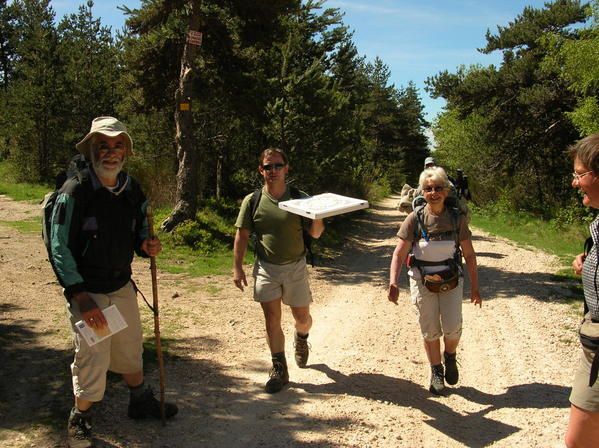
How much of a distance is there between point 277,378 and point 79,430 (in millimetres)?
1753

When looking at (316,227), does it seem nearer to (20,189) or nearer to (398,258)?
(398,258)

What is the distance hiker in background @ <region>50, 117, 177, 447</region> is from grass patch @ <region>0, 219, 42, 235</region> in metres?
9.36

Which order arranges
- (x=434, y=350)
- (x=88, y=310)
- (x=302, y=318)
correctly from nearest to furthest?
1. (x=88, y=310)
2. (x=434, y=350)
3. (x=302, y=318)

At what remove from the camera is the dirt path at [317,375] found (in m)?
3.89

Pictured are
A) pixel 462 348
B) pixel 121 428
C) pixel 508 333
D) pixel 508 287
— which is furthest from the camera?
pixel 508 287

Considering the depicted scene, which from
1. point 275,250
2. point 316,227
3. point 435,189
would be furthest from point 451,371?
point 275,250

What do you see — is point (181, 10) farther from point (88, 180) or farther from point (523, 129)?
point (523, 129)

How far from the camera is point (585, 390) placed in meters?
2.61

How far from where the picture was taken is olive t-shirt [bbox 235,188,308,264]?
4.67 meters

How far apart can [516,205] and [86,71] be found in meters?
20.7

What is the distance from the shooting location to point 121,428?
3.83 metres

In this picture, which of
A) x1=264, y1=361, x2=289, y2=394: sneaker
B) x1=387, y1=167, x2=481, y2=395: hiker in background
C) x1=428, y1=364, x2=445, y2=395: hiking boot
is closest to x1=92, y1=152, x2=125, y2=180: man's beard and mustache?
x1=264, y1=361, x2=289, y2=394: sneaker

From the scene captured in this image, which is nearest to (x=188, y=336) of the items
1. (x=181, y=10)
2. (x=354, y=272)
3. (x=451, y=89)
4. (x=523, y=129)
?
(x=354, y=272)

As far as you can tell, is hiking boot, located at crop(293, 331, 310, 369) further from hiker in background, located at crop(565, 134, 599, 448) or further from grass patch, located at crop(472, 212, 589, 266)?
grass patch, located at crop(472, 212, 589, 266)
